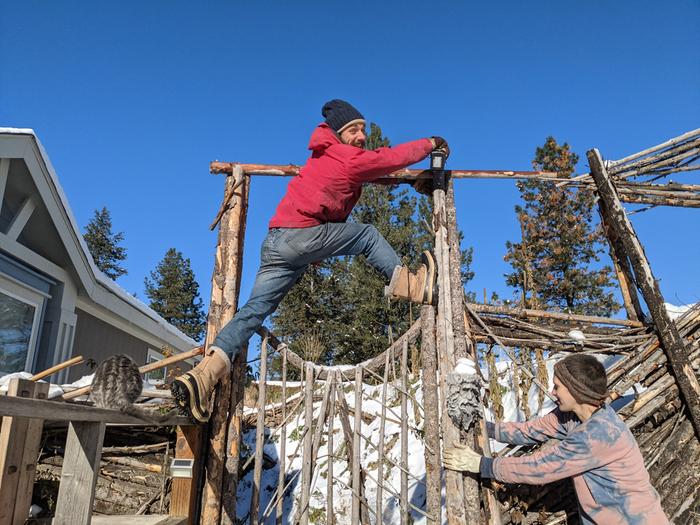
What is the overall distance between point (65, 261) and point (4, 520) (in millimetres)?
6135

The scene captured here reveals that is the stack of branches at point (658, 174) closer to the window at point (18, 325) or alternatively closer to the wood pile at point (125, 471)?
the wood pile at point (125, 471)

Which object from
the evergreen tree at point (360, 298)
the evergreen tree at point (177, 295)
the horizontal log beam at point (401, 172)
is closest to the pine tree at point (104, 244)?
the evergreen tree at point (177, 295)

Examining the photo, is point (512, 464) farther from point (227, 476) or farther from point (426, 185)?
point (426, 185)

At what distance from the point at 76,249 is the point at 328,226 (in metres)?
5.59

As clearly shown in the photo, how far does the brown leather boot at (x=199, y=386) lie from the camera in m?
2.83

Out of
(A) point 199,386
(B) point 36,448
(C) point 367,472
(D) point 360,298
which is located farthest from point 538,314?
(D) point 360,298

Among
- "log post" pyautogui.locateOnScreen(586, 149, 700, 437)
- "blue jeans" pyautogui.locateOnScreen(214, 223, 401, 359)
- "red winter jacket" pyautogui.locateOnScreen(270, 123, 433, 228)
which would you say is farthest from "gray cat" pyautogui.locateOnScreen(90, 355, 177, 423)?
"log post" pyautogui.locateOnScreen(586, 149, 700, 437)

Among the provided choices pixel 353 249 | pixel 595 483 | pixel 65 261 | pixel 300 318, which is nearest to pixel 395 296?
pixel 353 249

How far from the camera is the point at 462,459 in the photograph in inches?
122

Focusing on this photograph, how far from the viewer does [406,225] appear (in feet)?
65.5

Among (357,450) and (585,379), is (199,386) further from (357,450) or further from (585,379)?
(585,379)

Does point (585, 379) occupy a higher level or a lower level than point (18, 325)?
lower

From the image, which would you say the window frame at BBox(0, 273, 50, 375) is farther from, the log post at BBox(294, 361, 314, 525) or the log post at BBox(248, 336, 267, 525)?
the log post at BBox(294, 361, 314, 525)

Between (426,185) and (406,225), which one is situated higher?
(406,225)
